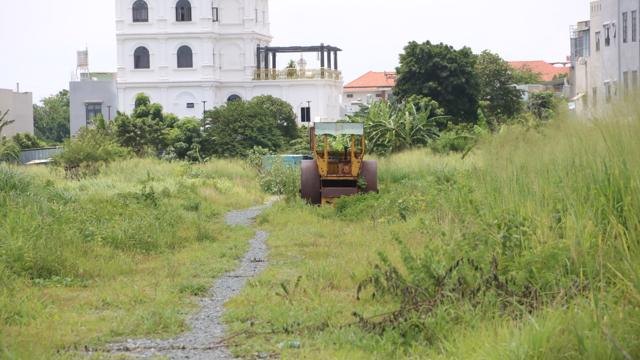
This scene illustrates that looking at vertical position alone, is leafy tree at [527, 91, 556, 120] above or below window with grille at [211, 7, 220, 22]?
below

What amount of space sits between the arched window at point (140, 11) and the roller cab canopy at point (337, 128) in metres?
78.4

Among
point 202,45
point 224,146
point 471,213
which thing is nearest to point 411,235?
point 471,213

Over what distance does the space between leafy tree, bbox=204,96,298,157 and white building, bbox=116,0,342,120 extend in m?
36.3

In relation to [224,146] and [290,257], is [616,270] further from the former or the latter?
[224,146]

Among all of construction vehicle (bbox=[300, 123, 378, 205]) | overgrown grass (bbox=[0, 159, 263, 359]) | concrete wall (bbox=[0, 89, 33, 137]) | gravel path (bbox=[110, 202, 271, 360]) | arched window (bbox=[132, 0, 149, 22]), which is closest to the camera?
gravel path (bbox=[110, 202, 271, 360])

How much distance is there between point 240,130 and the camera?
62750 mm

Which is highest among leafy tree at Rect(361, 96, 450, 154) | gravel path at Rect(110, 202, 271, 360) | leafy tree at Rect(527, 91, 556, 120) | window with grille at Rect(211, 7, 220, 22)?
window with grille at Rect(211, 7, 220, 22)

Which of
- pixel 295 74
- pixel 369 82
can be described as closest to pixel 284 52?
pixel 295 74

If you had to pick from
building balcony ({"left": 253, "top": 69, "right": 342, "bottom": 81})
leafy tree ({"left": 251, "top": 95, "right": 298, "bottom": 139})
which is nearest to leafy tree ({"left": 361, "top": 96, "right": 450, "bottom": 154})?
leafy tree ({"left": 251, "top": 95, "right": 298, "bottom": 139})

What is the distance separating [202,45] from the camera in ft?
343

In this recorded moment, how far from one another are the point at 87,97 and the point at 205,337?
316ft

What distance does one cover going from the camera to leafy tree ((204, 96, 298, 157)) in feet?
201

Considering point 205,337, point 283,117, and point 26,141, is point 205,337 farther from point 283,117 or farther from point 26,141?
point 26,141

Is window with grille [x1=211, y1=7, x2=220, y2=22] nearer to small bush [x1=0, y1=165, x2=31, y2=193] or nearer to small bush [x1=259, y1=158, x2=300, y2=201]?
small bush [x1=259, y1=158, x2=300, y2=201]
